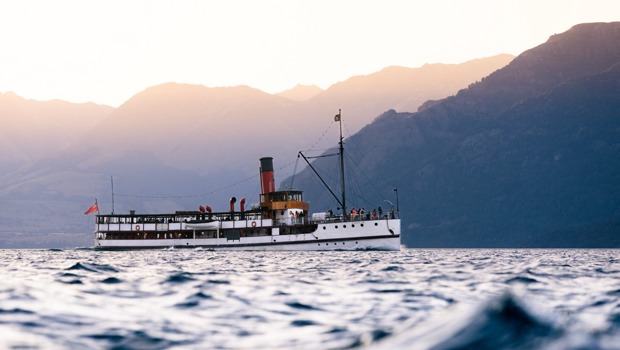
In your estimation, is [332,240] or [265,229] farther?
[265,229]

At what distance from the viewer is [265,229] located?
315ft

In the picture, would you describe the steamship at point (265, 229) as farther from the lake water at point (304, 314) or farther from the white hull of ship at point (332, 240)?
the lake water at point (304, 314)

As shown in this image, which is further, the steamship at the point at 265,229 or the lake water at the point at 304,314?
the steamship at the point at 265,229

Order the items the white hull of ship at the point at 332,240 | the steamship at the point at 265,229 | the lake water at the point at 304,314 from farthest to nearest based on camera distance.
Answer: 1. the steamship at the point at 265,229
2. the white hull of ship at the point at 332,240
3. the lake water at the point at 304,314

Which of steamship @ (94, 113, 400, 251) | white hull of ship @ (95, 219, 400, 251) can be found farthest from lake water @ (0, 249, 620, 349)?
steamship @ (94, 113, 400, 251)

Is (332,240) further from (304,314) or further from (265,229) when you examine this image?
(304,314)

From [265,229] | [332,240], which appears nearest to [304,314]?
[332,240]

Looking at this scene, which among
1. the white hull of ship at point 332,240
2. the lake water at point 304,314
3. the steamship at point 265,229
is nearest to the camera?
the lake water at point 304,314

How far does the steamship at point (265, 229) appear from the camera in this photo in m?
89.4

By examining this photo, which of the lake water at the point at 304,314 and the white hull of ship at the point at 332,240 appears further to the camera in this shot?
the white hull of ship at the point at 332,240

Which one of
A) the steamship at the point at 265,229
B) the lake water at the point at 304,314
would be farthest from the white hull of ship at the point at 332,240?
the lake water at the point at 304,314

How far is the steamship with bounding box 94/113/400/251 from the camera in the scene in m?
89.4

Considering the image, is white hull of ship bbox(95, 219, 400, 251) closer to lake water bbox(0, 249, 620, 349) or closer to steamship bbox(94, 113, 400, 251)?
steamship bbox(94, 113, 400, 251)

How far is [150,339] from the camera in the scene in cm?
1182
